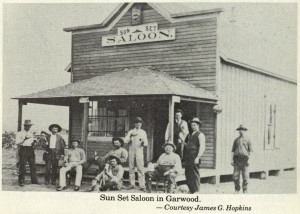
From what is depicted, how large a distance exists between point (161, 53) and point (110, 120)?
8.31 feet

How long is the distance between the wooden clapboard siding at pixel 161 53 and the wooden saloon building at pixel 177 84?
0.09ft

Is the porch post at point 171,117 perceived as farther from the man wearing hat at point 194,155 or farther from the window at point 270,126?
the window at point 270,126

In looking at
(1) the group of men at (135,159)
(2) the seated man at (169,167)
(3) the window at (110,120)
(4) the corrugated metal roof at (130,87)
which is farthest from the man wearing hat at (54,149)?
(2) the seated man at (169,167)

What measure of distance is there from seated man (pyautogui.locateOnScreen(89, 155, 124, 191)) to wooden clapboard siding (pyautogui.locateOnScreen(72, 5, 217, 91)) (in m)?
3.92

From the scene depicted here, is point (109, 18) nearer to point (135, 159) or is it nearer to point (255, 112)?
point (255, 112)

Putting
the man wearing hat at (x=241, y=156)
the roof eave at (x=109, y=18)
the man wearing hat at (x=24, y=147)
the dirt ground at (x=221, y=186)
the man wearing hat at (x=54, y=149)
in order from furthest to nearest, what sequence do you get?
1. the roof eave at (x=109, y=18)
2. the man wearing hat at (x=54, y=149)
3. the man wearing hat at (x=24, y=147)
4. the man wearing hat at (x=241, y=156)
5. the dirt ground at (x=221, y=186)

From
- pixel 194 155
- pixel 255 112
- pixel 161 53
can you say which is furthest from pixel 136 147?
pixel 255 112

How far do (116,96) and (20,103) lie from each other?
3.37 meters

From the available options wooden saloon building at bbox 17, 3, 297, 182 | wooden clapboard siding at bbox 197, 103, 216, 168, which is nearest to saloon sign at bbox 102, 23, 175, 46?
wooden saloon building at bbox 17, 3, 297, 182

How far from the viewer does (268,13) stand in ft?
37.9

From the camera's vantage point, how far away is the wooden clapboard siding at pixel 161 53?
13.9 m

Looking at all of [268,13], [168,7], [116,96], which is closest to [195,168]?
[116,96]

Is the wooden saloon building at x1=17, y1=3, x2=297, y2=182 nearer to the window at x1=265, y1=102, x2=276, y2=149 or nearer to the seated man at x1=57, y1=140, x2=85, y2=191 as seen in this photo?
the window at x1=265, y1=102, x2=276, y2=149

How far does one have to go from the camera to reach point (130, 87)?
13062mm
